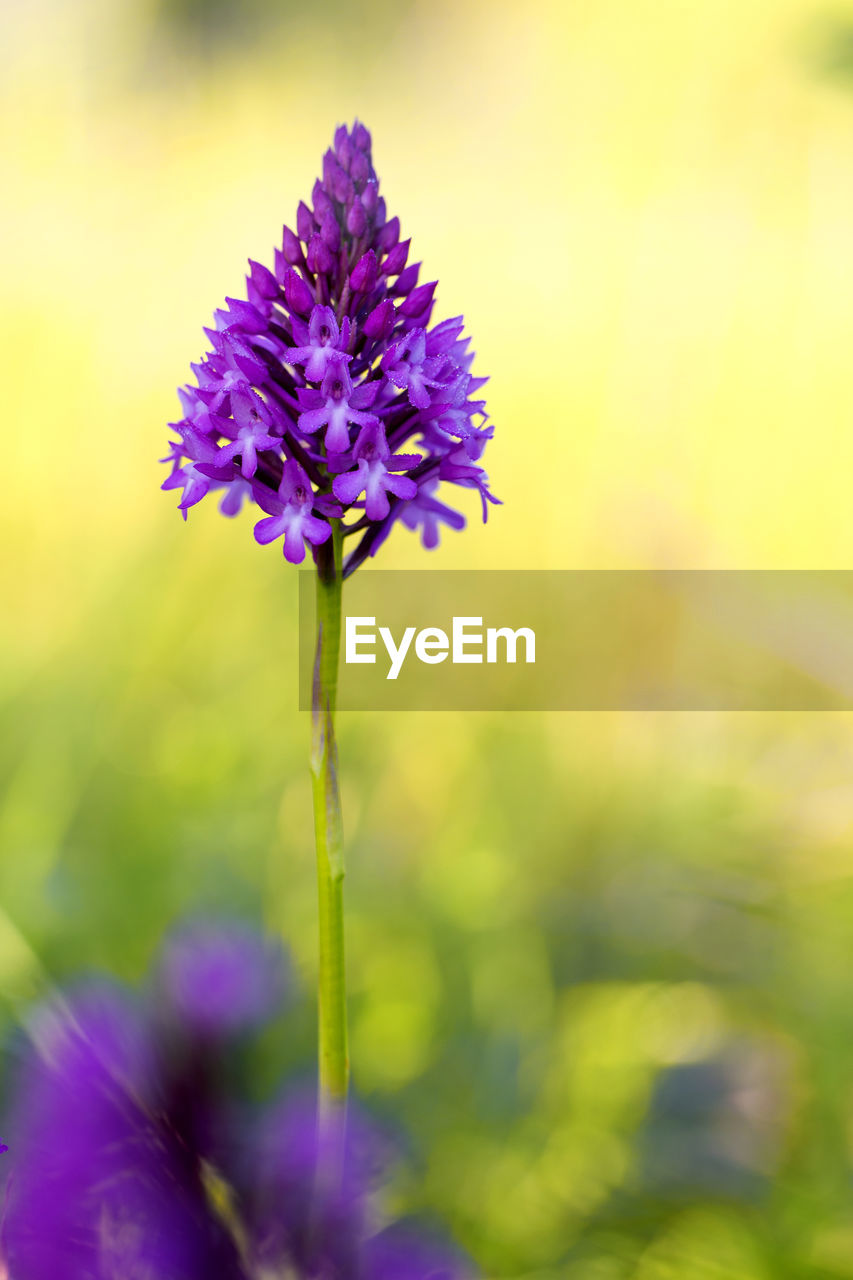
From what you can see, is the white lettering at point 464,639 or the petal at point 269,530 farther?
the white lettering at point 464,639

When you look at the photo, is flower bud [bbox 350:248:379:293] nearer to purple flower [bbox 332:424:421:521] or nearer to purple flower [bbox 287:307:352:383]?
purple flower [bbox 287:307:352:383]

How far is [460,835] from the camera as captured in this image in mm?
2141

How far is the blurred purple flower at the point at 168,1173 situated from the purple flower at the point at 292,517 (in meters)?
0.47

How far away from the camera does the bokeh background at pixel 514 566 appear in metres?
1.50

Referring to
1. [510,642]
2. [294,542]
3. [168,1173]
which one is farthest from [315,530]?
[510,642]

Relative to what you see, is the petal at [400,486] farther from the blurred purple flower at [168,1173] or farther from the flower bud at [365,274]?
the blurred purple flower at [168,1173]

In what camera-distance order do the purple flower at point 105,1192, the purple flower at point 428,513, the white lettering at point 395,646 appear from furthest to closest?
1. the white lettering at point 395,646
2. the purple flower at point 428,513
3. the purple flower at point 105,1192

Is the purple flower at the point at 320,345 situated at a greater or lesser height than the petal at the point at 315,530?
greater

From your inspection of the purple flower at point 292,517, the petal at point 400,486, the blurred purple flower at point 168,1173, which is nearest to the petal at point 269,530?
the purple flower at point 292,517

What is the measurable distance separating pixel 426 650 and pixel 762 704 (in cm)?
95

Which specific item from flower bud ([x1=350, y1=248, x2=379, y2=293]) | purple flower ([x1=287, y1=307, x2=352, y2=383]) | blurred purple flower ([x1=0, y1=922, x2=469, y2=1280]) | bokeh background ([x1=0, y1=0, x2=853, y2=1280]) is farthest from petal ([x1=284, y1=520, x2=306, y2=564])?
bokeh background ([x1=0, y1=0, x2=853, y2=1280])

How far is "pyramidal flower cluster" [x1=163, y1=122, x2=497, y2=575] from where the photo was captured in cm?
97

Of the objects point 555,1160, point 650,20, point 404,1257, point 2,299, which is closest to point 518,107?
point 650,20

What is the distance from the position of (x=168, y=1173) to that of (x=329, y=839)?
331 millimetres
